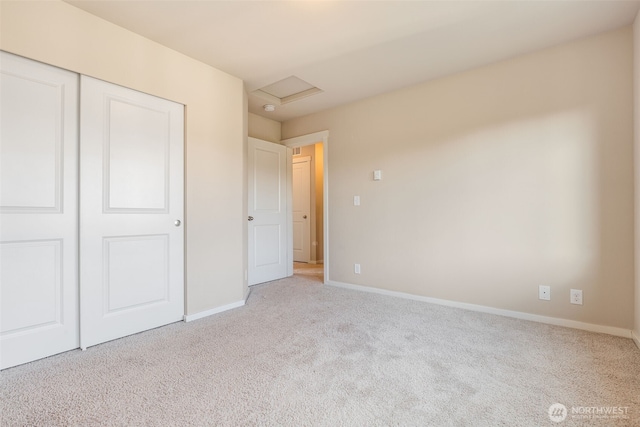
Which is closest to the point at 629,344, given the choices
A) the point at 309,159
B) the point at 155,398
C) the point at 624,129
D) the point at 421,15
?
the point at 624,129

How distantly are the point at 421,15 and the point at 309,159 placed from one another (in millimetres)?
3717

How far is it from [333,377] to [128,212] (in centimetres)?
189

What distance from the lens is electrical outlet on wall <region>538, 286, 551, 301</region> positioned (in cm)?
249

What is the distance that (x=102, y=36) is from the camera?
2.10m

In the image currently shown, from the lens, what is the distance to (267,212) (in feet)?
13.6

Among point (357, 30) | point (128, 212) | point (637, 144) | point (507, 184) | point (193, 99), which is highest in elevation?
point (357, 30)

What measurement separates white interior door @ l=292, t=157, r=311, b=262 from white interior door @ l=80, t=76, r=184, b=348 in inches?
126

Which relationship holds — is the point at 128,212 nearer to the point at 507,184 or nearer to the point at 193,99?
the point at 193,99

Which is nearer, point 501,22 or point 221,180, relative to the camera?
point 501,22

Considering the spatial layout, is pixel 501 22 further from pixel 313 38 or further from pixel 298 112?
pixel 298 112

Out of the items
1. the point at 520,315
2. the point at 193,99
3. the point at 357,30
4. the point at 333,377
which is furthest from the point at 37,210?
the point at 520,315

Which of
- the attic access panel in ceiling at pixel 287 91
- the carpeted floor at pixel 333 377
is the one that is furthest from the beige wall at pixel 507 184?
the attic access panel in ceiling at pixel 287 91

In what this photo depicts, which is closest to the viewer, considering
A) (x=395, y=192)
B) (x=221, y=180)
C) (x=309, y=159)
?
(x=221, y=180)

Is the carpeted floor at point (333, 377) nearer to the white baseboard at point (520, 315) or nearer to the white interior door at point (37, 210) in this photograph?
the white baseboard at point (520, 315)
